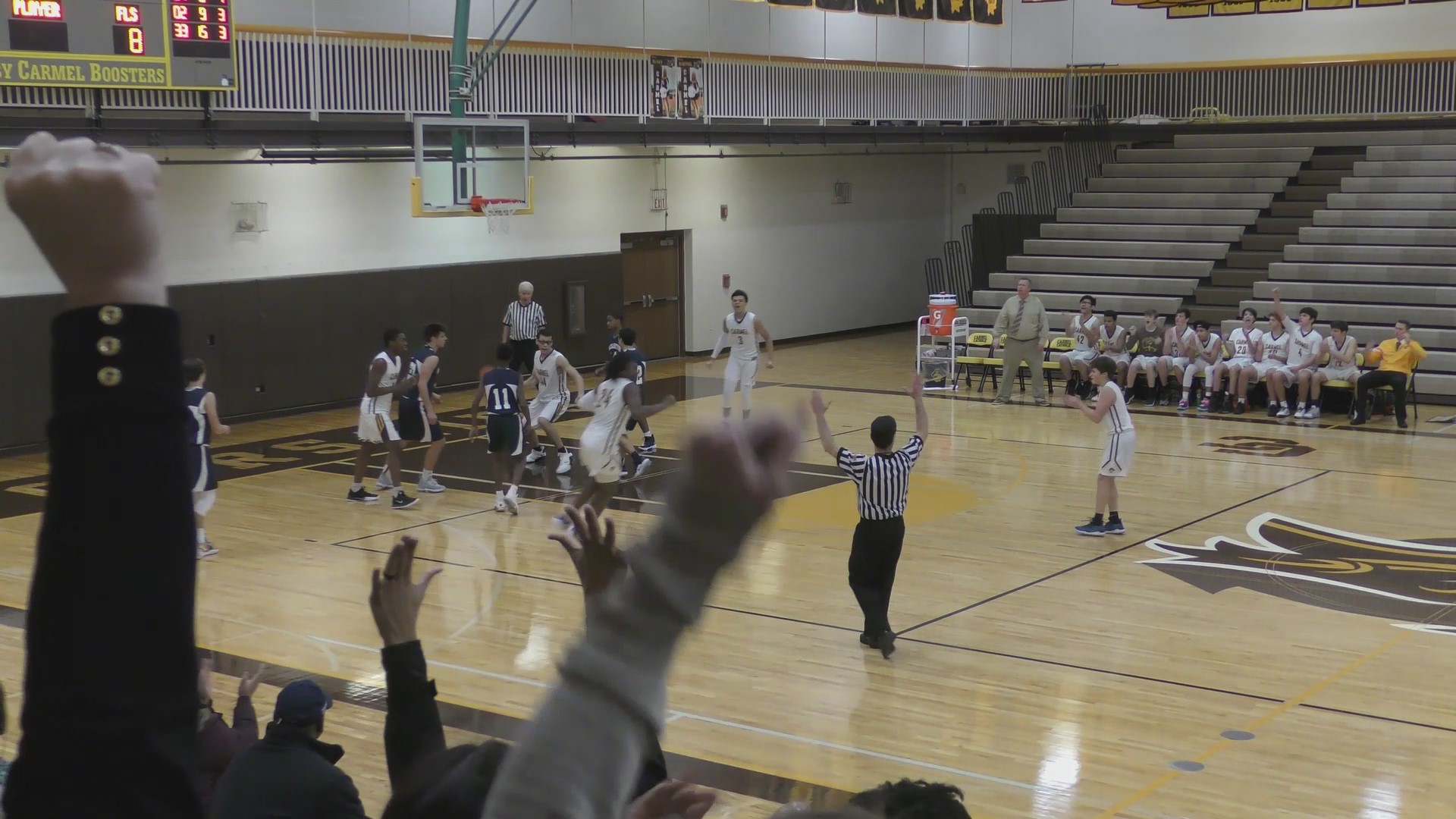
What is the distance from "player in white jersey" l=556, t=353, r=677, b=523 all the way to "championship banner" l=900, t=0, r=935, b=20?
17.8m

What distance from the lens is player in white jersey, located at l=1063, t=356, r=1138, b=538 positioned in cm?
1354

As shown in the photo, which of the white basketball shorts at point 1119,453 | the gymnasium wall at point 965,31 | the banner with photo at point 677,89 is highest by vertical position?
the gymnasium wall at point 965,31

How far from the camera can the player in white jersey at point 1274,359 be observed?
2103 cm

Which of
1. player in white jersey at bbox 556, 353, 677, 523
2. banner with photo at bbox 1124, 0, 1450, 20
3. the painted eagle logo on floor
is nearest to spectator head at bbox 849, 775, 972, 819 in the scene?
the painted eagle logo on floor

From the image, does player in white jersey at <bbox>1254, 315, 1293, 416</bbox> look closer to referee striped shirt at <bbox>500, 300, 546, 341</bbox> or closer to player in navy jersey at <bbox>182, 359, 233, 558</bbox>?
referee striped shirt at <bbox>500, 300, 546, 341</bbox>

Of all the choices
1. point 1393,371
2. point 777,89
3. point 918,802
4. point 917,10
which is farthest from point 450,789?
point 917,10

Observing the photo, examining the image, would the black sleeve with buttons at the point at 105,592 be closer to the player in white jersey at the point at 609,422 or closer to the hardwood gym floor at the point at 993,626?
the hardwood gym floor at the point at 993,626

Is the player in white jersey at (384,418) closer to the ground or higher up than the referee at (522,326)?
closer to the ground

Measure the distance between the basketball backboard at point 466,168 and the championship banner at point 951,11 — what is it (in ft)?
39.1

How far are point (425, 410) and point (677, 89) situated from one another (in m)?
10.8

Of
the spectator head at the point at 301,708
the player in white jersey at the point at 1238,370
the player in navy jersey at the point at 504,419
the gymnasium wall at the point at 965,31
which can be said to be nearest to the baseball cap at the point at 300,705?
the spectator head at the point at 301,708

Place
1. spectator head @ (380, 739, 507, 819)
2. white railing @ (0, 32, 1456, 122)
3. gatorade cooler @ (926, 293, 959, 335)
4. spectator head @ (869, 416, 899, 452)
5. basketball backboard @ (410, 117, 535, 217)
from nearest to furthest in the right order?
spectator head @ (380, 739, 507, 819)
spectator head @ (869, 416, 899, 452)
white railing @ (0, 32, 1456, 122)
basketball backboard @ (410, 117, 535, 217)
gatorade cooler @ (926, 293, 959, 335)

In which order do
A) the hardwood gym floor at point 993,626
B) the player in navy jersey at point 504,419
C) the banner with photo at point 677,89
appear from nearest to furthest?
the hardwood gym floor at point 993,626, the player in navy jersey at point 504,419, the banner with photo at point 677,89

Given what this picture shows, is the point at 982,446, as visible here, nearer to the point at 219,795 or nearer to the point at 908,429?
the point at 908,429
